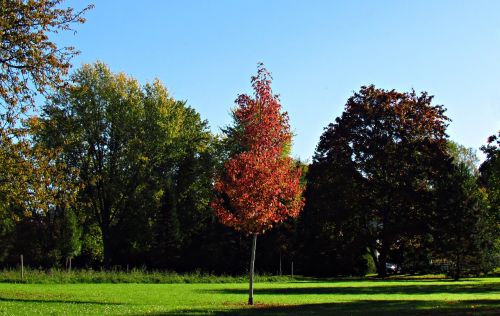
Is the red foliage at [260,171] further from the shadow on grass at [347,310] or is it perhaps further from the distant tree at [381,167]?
the distant tree at [381,167]

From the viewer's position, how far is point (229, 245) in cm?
5659

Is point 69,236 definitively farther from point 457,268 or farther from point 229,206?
point 457,268

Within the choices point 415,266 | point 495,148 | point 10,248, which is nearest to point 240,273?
point 415,266

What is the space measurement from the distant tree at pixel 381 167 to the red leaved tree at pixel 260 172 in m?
27.9

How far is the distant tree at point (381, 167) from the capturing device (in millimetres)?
47719

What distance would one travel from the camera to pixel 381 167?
49.0 metres

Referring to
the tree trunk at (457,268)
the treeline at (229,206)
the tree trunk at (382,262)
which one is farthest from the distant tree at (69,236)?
the tree trunk at (457,268)

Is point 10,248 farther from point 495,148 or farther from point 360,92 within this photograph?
point 495,148

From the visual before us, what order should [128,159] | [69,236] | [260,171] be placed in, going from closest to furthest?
1. [260,171]
2. [69,236]
3. [128,159]

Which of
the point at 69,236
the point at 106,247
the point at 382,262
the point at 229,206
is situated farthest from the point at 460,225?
the point at 69,236

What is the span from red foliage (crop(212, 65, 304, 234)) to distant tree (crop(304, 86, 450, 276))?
27834 mm

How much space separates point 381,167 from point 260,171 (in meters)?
30.2

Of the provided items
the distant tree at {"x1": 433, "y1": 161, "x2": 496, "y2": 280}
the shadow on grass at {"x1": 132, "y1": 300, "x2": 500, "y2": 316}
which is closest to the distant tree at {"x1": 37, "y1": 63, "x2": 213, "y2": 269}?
the distant tree at {"x1": 433, "y1": 161, "x2": 496, "y2": 280}

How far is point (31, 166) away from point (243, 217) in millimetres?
8427
